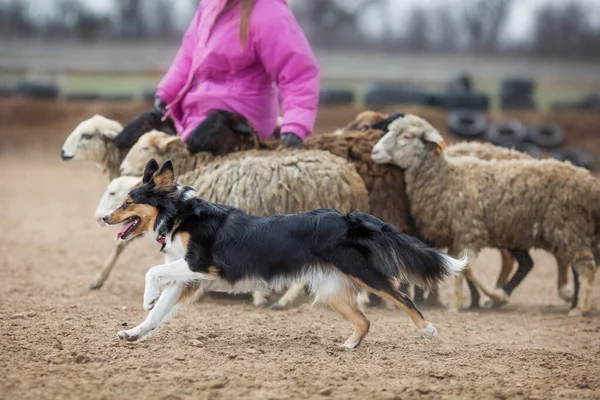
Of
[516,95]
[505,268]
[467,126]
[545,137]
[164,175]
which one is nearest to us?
[164,175]

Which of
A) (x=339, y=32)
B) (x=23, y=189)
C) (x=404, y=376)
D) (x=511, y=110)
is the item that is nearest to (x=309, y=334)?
(x=404, y=376)

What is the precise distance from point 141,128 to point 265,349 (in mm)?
3328

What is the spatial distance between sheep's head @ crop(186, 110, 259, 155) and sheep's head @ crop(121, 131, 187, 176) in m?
0.11

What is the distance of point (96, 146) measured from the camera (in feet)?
27.3

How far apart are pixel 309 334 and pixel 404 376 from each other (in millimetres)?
1235

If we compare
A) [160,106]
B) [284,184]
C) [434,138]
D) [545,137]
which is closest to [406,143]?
[434,138]

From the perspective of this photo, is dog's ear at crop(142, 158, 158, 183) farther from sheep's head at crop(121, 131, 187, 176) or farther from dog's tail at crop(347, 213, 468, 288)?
sheep's head at crop(121, 131, 187, 176)

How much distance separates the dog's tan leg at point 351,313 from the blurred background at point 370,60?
48.9 ft

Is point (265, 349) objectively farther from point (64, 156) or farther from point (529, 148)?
point (529, 148)

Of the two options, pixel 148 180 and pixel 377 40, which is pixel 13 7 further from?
pixel 148 180

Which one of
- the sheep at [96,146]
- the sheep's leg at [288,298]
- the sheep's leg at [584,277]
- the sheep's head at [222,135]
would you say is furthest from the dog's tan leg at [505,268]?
the sheep at [96,146]

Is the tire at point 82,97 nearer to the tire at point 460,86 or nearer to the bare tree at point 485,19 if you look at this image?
the tire at point 460,86

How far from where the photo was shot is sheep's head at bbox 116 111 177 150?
8.18 meters

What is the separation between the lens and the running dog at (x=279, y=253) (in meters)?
5.65
